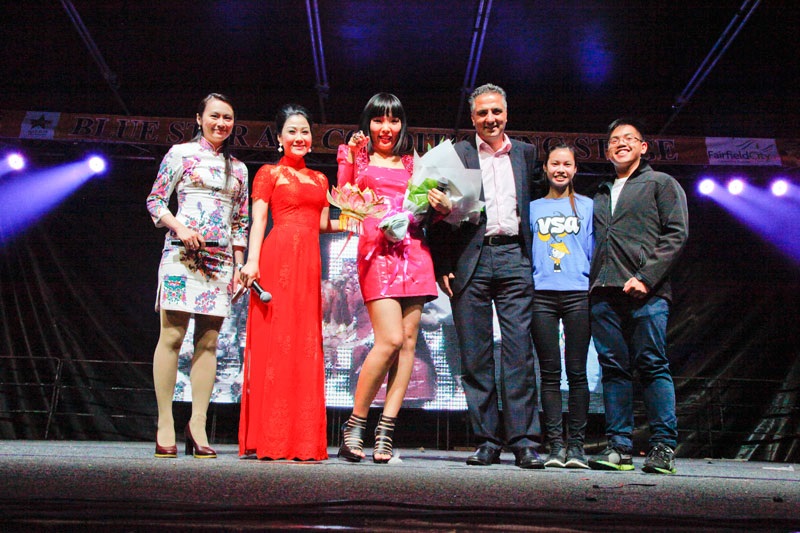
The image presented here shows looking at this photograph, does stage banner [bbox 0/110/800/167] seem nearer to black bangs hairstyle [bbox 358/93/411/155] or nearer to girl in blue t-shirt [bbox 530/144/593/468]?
black bangs hairstyle [bbox 358/93/411/155]

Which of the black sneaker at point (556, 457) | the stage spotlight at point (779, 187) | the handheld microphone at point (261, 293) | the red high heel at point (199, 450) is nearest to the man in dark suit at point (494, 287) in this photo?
the black sneaker at point (556, 457)

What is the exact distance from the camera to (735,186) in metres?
5.78

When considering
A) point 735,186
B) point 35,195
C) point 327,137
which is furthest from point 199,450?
point 735,186

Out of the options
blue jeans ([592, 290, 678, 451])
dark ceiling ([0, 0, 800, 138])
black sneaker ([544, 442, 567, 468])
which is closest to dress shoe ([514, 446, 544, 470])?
black sneaker ([544, 442, 567, 468])

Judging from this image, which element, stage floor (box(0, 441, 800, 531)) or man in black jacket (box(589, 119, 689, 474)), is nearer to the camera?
stage floor (box(0, 441, 800, 531))

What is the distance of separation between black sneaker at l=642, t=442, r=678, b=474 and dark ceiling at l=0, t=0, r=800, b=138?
3.29 m

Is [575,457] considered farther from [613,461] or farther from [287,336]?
[287,336]

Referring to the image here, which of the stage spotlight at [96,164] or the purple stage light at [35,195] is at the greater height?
the stage spotlight at [96,164]

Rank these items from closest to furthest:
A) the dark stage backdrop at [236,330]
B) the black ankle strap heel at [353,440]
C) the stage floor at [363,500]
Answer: the stage floor at [363,500], the black ankle strap heel at [353,440], the dark stage backdrop at [236,330]

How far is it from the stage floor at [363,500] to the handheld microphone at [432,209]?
1.05m

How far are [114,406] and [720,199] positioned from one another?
18.1 ft

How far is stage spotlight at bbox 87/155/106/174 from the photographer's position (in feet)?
18.7

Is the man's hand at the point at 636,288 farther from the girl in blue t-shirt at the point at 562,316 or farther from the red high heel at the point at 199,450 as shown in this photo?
the red high heel at the point at 199,450

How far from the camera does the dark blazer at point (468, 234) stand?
9.02 ft
